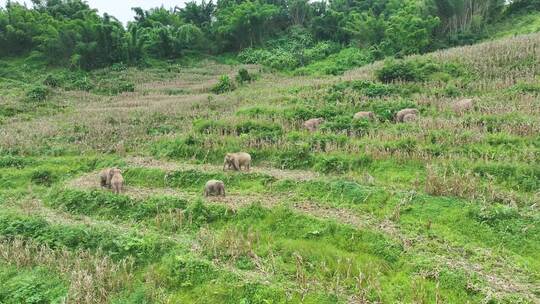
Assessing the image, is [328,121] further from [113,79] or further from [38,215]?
[113,79]

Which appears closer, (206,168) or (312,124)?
(206,168)

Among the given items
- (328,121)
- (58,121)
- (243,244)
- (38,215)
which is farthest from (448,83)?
(58,121)

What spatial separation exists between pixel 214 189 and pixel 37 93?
786 inches

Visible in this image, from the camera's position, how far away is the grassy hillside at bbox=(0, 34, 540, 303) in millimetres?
8062

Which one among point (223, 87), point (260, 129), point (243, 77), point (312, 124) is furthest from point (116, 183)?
point (243, 77)

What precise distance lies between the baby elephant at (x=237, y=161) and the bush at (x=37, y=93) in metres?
18.4

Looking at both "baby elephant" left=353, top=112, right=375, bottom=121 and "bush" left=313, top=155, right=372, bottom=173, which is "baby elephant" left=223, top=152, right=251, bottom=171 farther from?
"baby elephant" left=353, top=112, right=375, bottom=121

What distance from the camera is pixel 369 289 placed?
24.5 ft

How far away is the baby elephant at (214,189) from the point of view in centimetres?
1174

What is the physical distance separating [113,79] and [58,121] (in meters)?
11.5

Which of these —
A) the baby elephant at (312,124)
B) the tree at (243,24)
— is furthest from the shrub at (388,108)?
the tree at (243,24)

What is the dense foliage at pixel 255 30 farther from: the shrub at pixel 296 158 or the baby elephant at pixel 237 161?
the baby elephant at pixel 237 161

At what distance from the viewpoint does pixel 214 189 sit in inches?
463

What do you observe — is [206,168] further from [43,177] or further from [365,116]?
[365,116]
